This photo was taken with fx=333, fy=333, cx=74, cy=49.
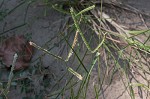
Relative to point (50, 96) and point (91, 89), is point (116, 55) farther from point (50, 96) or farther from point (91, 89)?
point (50, 96)

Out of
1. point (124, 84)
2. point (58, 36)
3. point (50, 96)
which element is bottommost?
point (124, 84)

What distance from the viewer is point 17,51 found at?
1598 mm

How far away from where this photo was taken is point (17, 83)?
4.59 ft

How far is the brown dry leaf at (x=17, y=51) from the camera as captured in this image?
1547 mm

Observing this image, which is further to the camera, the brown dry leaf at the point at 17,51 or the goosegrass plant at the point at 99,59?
the brown dry leaf at the point at 17,51

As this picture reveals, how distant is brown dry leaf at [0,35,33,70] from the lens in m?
1.55

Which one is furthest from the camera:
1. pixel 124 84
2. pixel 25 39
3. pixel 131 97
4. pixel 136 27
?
pixel 136 27

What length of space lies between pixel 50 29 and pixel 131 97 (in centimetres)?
58

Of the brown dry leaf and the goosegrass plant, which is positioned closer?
the goosegrass plant

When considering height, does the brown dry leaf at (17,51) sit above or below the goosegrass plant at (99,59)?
above

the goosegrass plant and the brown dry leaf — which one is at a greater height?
the brown dry leaf

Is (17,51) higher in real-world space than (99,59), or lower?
higher

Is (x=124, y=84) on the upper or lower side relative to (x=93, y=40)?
lower

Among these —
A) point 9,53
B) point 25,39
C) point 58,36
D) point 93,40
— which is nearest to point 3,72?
point 9,53
